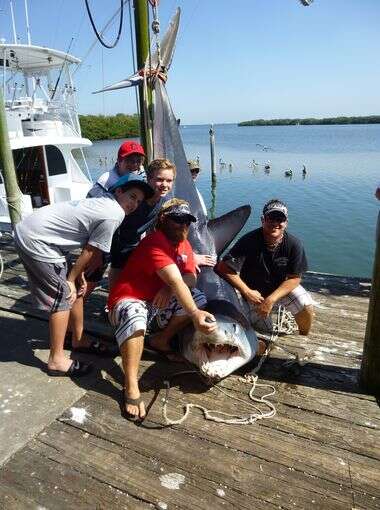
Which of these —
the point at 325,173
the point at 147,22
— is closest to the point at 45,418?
the point at 147,22

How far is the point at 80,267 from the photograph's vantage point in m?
3.12

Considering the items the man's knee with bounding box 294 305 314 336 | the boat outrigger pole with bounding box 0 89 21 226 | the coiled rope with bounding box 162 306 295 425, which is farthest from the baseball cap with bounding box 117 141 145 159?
the boat outrigger pole with bounding box 0 89 21 226

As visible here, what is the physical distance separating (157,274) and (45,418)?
1.24 metres

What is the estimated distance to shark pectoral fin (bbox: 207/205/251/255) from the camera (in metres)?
4.84

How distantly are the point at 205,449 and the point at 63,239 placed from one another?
180 centimetres

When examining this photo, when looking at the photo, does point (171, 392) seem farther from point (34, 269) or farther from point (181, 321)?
point (34, 269)

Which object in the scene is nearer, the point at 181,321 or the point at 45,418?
the point at 45,418

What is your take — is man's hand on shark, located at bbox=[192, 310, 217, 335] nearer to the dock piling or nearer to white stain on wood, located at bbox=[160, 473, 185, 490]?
white stain on wood, located at bbox=[160, 473, 185, 490]

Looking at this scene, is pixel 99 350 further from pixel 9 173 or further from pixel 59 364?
pixel 9 173

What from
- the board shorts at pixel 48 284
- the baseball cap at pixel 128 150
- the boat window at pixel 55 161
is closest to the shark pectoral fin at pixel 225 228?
the baseball cap at pixel 128 150

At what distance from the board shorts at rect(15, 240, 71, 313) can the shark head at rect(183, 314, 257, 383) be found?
1.05 m

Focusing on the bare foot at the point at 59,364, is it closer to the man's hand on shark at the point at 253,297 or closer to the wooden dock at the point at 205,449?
the wooden dock at the point at 205,449

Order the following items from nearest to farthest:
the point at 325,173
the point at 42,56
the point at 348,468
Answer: the point at 348,468
the point at 42,56
the point at 325,173

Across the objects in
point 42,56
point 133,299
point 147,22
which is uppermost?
point 42,56
